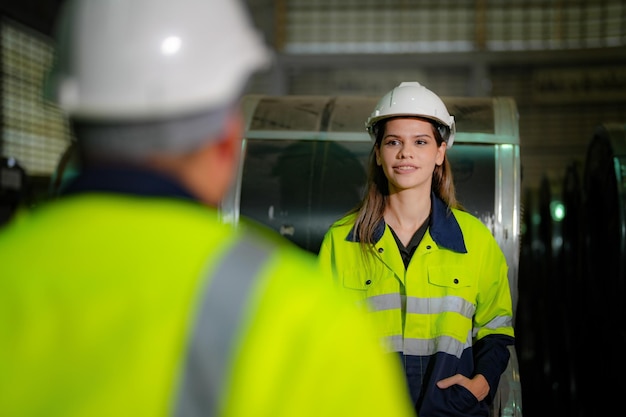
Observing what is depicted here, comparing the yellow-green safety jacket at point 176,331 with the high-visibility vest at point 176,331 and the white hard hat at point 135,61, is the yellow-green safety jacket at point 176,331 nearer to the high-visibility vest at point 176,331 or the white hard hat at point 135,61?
the high-visibility vest at point 176,331

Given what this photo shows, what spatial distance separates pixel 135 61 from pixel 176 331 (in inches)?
14.3

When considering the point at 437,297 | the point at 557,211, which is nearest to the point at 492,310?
the point at 437,297

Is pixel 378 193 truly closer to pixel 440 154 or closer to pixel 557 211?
pixel 440 154

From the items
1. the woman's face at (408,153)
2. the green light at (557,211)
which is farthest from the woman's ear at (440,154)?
the green light at (557,211)

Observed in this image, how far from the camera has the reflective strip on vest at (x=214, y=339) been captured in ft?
2.23

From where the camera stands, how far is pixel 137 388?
69 centimetres

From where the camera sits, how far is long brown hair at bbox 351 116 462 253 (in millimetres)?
2203

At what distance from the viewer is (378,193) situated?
232cm

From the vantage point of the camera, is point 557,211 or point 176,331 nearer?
point 176,331

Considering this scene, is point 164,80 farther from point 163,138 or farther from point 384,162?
point 384,162

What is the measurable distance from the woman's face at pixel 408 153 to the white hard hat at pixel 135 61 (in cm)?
138

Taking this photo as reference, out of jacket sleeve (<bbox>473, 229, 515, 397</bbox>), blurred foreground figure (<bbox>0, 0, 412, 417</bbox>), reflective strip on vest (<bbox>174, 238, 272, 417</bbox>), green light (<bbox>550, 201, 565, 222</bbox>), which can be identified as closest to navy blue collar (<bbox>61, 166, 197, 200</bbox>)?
blurred foreground figure (<bbox>0, 0, 412, 417</bbox>)

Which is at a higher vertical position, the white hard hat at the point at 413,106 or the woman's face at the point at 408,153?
the white hard hat at the point at 413,106

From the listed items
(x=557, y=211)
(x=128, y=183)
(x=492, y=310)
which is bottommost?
(x=492, y=310)
